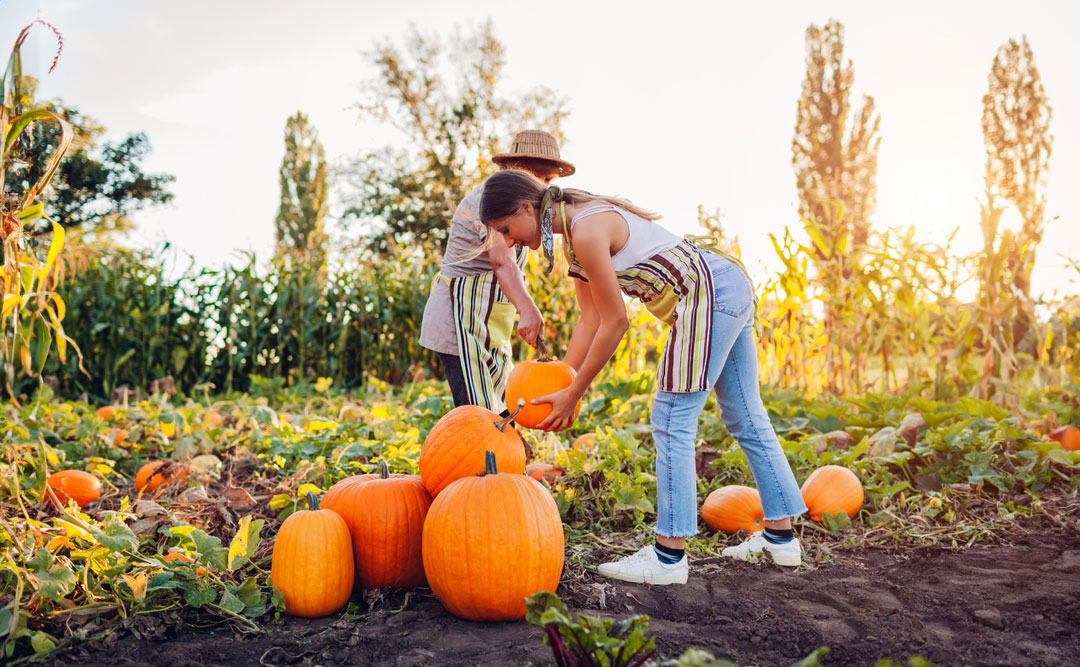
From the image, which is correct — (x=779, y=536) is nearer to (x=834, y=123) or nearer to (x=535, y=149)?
(x=535, y=149)

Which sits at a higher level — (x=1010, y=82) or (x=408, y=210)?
(x=1010, y=82)

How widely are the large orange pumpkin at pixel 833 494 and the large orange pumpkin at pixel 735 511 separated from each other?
25 centimetres

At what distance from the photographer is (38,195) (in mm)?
2117

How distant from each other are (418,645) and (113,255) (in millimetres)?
7445

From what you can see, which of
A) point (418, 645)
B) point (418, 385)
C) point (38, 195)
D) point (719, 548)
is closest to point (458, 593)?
point (418, 645)

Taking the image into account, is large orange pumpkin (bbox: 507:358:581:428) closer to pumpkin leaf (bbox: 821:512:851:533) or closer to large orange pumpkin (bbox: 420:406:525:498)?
large orange pumpkin (bbox: 420:406:525:498)

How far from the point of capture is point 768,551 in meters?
2.62

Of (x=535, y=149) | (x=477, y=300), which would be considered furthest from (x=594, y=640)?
(x=535, y=149)

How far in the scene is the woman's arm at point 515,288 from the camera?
3.04 metres

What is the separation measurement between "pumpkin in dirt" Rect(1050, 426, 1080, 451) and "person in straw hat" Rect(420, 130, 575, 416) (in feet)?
9.81

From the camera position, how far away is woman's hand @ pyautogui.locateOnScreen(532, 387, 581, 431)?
2.38 m

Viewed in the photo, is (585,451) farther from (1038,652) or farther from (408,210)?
(408,210)

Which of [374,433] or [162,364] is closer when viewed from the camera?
[374,433]

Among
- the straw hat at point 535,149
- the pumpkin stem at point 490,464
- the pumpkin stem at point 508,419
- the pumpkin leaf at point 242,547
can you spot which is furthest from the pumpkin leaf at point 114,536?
the straw hat at point 535,149
